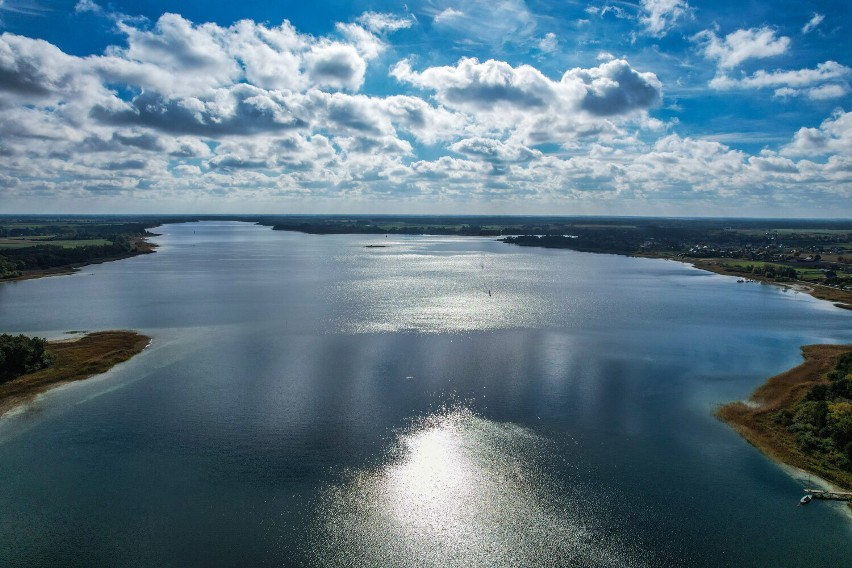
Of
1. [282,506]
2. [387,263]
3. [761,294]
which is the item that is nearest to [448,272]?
[387,263]

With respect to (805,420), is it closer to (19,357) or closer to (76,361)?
(76,361)

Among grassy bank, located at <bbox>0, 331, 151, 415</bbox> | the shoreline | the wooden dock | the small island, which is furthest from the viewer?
the shoreline

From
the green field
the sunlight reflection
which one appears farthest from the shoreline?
the sunlight reflection

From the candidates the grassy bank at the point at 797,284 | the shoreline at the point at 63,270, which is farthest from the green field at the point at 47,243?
the grassy bank at the point at 797,284

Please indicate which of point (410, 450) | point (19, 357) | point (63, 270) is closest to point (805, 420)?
point (410, 450)

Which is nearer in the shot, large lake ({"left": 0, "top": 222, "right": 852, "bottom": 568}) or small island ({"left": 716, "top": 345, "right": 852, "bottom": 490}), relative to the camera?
large lake ({"left": 0, "top": 222, "right": 852, "bottom": 568})

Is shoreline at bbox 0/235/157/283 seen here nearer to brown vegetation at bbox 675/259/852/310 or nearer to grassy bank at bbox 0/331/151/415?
grassy bank at bbox 0/331/151/415
